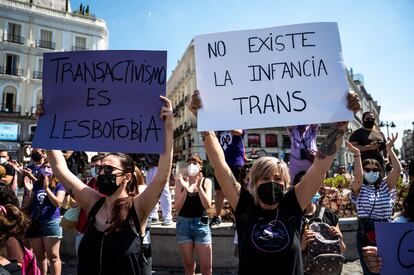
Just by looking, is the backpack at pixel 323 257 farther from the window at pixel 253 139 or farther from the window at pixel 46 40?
the window at pixel 46 40

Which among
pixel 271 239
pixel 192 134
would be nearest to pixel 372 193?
pixel 271 239

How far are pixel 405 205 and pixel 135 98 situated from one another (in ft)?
7.37

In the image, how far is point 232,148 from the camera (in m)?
5.11

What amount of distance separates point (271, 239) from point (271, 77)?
4.27ft

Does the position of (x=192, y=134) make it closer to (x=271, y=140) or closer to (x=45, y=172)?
(x=271, y=140)

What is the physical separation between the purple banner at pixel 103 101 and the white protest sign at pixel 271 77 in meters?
0.42

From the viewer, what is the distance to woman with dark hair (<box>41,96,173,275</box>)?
84.0 inches

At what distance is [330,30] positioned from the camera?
2650 millimetres

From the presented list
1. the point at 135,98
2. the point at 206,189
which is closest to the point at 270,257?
the point at 135,98

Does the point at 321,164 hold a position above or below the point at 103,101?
below

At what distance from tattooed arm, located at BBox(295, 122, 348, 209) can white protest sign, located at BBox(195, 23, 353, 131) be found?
205mm

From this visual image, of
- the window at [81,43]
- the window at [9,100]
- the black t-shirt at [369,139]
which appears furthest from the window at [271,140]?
the black t-shirt at [369,139]

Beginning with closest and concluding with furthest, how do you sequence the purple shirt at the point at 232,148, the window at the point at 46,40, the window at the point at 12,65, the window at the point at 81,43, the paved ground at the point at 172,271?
1. the purple shirt at the point at 232,148
2. the paved ground at the point at 172,271
3. the window at the point at 12,65
4. the window at the point at 46,40
5. the window at the point at 81,43

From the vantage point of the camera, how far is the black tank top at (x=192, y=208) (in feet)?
14.1
